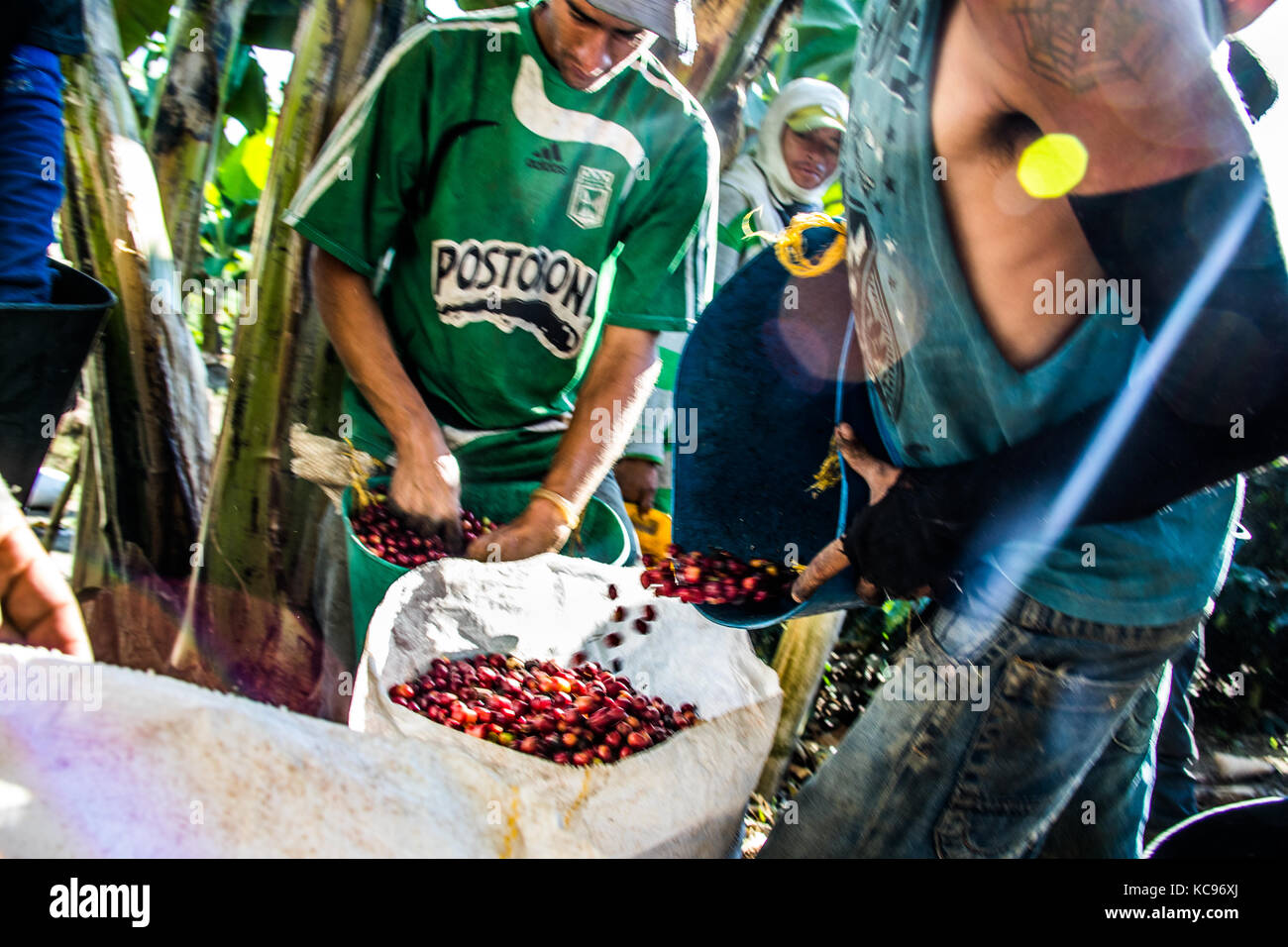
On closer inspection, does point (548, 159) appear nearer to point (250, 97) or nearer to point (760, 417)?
point (760, 417)

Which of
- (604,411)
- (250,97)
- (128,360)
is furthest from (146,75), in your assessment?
(604,411)

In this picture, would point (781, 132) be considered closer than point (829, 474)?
No

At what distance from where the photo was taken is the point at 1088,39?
957mm

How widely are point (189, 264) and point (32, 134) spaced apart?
67.9 inches

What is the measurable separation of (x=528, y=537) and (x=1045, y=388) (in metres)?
1.00

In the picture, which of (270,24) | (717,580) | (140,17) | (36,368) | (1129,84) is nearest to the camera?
(1129,84)

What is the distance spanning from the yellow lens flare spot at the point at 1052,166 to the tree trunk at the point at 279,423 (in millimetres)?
1832

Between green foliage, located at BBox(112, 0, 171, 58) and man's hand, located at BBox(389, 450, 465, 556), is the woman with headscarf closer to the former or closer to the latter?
man's hand, located at BBox(389, 450, 465, 556)

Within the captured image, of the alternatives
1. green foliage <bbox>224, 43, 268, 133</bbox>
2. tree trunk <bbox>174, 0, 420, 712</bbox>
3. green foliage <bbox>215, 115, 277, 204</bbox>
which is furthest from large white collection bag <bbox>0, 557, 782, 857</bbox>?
green foliage <bbox>224, 43, 268, 133</bbox>

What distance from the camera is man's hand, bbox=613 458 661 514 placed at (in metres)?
2.90

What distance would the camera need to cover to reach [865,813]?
1.28 m

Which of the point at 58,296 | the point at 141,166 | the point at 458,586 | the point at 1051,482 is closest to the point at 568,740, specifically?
the point at 458,586

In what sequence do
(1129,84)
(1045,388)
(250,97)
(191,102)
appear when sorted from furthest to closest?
(250,97)
(191,102)
(1045,388)
(1129,84)

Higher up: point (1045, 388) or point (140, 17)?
point (140, 17)
